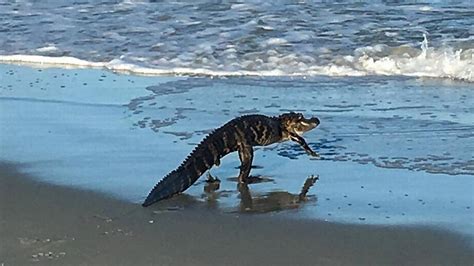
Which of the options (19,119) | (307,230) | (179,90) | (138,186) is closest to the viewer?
(307,230)

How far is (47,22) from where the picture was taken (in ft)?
42.1

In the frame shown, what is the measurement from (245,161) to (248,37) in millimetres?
5739

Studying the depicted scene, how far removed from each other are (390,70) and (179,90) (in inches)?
89.7

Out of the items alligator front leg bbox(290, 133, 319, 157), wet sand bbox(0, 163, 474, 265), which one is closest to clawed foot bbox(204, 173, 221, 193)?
wet sand bbox(0, 163, 474, 265)

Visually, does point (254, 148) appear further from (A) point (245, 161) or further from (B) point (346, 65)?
(B) point (346, 65)

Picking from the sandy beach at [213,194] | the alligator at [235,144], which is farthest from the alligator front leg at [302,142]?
the sandy beach at [213,194]

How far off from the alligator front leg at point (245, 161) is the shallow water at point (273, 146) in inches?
3.9

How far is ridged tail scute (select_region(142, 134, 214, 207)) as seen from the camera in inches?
201

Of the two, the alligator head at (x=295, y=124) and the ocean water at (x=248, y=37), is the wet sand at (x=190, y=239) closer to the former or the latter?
the alligator head at (x=295, y=124)

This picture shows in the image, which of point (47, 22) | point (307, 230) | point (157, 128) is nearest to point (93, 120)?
point (157, 128)

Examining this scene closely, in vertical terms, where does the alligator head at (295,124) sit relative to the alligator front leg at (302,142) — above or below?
above

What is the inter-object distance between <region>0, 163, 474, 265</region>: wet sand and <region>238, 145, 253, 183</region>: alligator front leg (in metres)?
0.57

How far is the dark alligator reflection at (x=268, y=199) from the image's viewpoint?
5.03 metres

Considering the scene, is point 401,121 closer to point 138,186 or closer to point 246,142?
point 246,142
